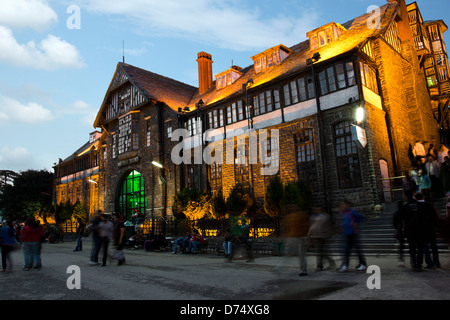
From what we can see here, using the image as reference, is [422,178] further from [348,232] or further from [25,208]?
[25,208]

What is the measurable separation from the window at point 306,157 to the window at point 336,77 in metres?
2.42

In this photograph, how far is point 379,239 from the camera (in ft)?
37.0

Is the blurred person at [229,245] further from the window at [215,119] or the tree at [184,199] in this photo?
the window at [215,119]

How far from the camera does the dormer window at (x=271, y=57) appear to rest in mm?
21516

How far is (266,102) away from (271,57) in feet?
13.8

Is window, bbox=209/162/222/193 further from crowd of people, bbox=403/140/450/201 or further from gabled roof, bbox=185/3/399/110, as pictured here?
crowd of people, bbox=403/140/450/201

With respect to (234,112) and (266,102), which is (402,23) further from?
(234,112)

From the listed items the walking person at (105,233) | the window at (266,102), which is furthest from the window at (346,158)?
the walking person at (105,233)

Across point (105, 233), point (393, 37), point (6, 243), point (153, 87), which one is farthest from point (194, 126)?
point (6, 243)

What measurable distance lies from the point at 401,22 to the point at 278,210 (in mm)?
14331

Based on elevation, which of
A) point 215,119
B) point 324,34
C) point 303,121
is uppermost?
point 324,34

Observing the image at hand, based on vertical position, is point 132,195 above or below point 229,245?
above

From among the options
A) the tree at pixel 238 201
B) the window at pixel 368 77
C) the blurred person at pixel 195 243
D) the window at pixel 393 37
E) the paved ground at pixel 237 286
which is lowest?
the paved ground at pixel 237 286

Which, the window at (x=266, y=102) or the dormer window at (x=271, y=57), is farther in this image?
the dormer window at (x=271, y=57)
